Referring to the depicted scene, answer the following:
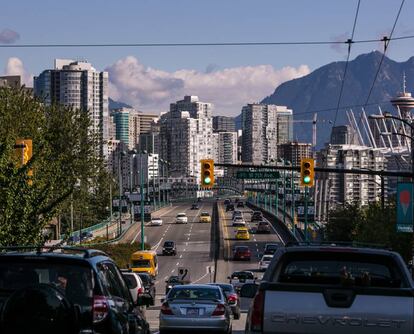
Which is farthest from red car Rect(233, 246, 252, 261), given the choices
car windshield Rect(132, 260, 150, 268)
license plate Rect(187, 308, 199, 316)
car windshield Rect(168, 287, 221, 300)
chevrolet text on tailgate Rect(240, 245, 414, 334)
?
chevrolet text on tailgate Rect(240, 245, 414, 334)

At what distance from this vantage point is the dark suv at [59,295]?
458 inches

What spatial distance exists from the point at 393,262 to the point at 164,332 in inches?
491

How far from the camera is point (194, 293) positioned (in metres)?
24.8

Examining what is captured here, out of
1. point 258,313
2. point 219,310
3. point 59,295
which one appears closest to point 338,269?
point 258,313

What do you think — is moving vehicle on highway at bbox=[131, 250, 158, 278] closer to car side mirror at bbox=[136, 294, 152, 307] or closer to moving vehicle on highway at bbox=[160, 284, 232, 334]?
moving vehicle on highway at bbox=[160, 284, 232, 334]

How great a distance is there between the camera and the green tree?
114 ft

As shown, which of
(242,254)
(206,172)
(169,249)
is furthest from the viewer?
(169,249)

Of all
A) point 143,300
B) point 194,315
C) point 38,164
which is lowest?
point 194,315

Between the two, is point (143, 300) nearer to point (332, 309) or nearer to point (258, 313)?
point (258, 313)

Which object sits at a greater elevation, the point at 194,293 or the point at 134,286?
the point at 134,286

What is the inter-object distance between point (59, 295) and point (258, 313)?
2185 millimetres

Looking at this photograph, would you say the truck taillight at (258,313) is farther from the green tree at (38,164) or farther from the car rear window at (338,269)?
the green tree at (38,164)

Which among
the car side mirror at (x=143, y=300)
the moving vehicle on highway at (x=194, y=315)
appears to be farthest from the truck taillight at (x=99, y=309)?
the moving vehicle on highway at (x=194, y=315)

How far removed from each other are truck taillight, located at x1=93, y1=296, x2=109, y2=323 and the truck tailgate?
7.25 ft
